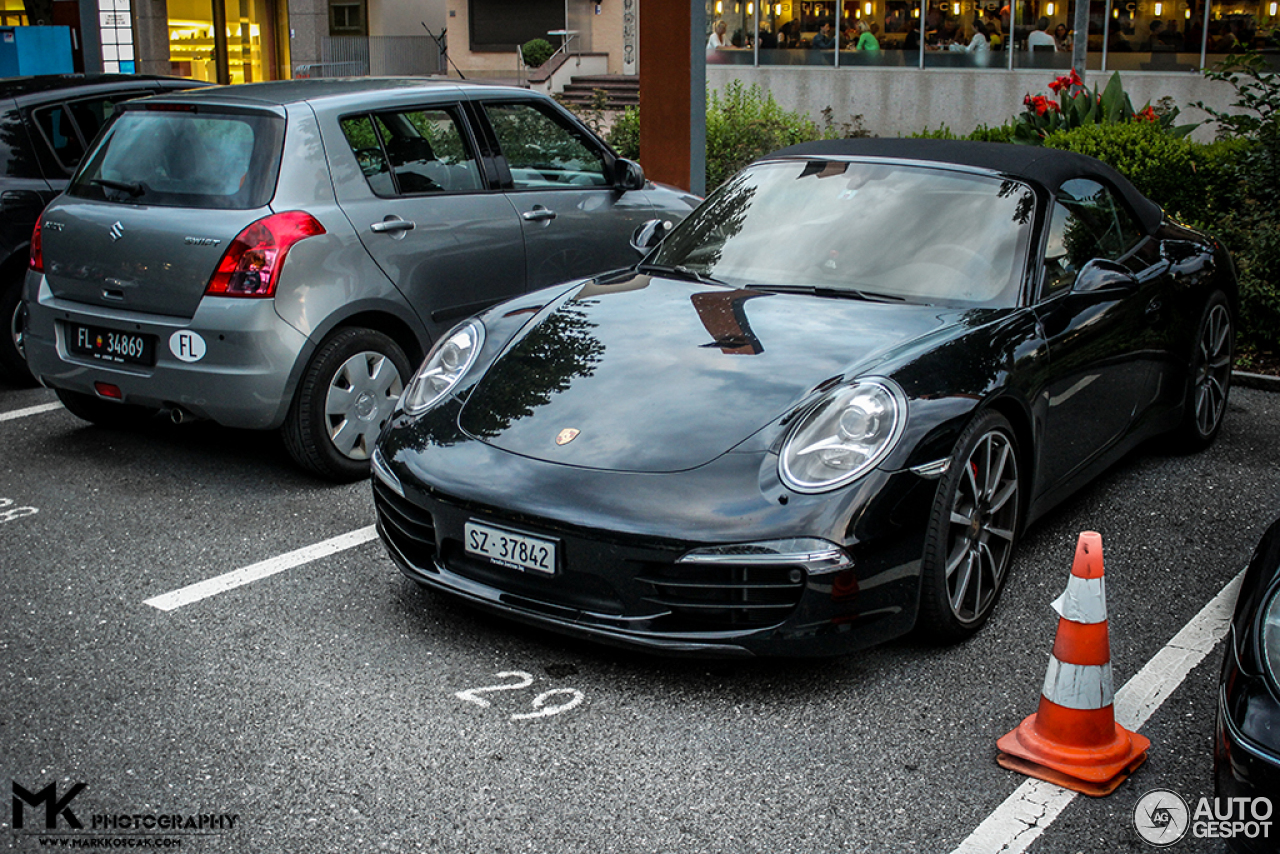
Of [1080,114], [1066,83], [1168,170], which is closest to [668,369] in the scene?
[1168,170]

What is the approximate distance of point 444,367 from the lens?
14.8 feet

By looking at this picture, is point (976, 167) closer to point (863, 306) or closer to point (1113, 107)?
point (863, 306)

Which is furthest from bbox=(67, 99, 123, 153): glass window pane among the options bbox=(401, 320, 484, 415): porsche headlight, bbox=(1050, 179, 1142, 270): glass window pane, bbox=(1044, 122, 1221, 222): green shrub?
bbox=(1044, 122, 1221, 222): green shrub

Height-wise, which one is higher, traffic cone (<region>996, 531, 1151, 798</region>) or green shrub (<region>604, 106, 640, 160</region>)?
green shrub (<region>604, 106, 640, 160</region>)

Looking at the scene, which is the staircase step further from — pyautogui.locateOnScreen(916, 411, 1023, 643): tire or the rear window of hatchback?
pyautogui.locateOnScreen(916, 411, 1023, 643): tire

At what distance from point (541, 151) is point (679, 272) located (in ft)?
6.62

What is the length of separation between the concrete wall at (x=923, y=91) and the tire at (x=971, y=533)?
1649 cm

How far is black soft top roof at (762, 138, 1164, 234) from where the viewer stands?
486 cm

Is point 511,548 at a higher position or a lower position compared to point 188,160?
lower

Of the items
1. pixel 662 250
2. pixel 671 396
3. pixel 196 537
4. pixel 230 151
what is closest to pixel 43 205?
pixel 230 151

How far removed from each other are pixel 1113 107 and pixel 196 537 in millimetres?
8243

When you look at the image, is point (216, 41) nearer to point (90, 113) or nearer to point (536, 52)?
point (536, 52)

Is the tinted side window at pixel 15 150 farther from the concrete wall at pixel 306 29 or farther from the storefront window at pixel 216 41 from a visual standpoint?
the concrete wall at pixel 306 29

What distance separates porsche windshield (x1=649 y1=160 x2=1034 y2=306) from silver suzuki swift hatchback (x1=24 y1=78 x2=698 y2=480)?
4.28 ft
